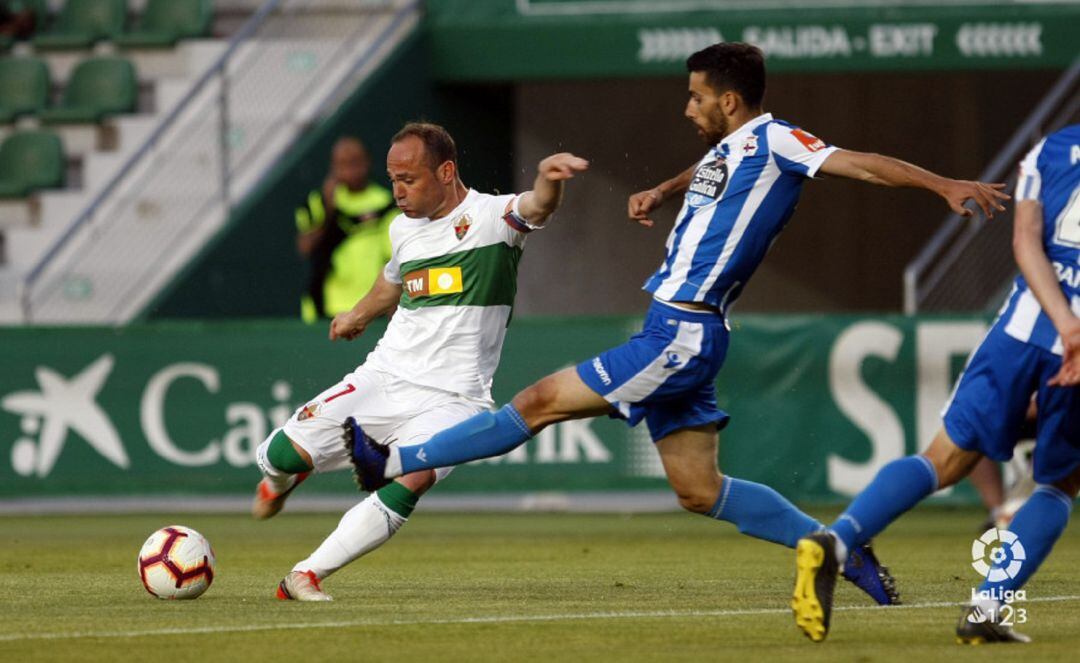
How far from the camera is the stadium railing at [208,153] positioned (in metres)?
16.6

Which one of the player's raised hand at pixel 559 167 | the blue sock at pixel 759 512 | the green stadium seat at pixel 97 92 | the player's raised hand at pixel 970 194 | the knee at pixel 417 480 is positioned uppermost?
the green stadium seat at pixel 97 92

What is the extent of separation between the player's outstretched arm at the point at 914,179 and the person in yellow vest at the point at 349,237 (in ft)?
24.7

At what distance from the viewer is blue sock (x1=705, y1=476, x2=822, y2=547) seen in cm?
765

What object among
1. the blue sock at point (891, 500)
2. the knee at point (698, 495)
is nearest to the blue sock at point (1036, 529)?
the blue sock at point (891, 500)

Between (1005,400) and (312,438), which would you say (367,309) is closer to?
(312,438)

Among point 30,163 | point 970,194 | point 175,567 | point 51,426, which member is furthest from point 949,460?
point 30,163

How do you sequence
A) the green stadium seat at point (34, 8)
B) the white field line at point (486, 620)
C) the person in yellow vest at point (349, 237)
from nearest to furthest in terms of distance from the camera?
the white field line at point (486, 620) < the person in yellow vest at point (349, 237) < the green stadium seat at point (34, 8)

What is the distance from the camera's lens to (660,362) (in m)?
7.17

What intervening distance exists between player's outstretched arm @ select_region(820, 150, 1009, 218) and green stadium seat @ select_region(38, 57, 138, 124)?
495 inches

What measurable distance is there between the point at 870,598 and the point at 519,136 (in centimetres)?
1174

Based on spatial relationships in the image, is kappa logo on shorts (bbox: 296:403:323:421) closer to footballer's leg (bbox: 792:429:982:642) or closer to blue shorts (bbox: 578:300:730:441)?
blue shorts (bbox: 578:300:730:441)

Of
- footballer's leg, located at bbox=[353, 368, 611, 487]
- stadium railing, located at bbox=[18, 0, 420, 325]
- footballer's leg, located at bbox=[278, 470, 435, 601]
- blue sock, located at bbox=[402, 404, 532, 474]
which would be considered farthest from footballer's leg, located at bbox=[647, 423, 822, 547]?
stadium railing, located at bbox=[18, 0, 420, 325]

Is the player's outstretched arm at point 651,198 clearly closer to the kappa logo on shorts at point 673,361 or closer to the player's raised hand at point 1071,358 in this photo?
the kappa logo on shorts at point 673,361

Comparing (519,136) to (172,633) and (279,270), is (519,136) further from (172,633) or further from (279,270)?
(172,633)
